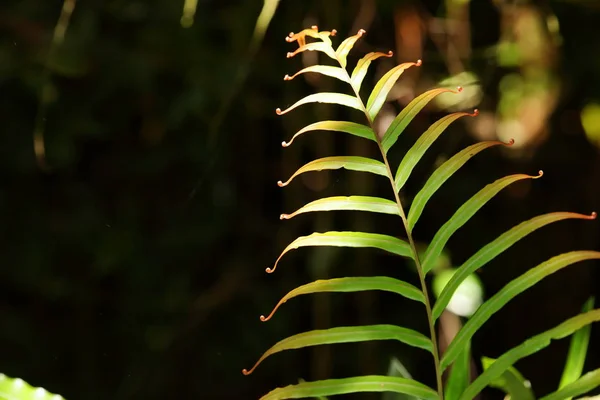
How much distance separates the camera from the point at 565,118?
50.4 inches

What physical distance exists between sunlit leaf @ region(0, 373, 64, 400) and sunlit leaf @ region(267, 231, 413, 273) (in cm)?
17

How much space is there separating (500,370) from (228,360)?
32.9 inches

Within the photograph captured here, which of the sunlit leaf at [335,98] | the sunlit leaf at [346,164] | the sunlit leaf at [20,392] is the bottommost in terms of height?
the sunlit leaf at [20,392]

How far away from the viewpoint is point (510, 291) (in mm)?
451

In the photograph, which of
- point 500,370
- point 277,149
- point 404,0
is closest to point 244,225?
point 277,149

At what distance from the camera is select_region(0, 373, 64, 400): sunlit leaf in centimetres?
48

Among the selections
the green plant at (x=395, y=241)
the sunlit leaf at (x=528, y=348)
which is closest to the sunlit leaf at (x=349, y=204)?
the green plant at (x=395, y=241)

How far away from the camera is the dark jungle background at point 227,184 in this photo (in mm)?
1147

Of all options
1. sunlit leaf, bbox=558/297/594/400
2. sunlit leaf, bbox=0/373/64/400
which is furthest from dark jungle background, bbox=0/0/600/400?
sunlit leaf, bbox=0/373/64/400

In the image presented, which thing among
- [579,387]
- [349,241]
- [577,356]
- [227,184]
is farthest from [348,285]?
[227,184]

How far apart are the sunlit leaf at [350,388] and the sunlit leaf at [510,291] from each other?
22 mm

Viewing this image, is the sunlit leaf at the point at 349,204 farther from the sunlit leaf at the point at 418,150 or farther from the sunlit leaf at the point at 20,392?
the sunlit leaf at the point at 20,392

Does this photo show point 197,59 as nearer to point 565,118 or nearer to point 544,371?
point 565,118

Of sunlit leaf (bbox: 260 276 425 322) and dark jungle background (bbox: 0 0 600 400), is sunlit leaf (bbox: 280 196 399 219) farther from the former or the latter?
dark jungle background (bbox: 0 0 600 400)
